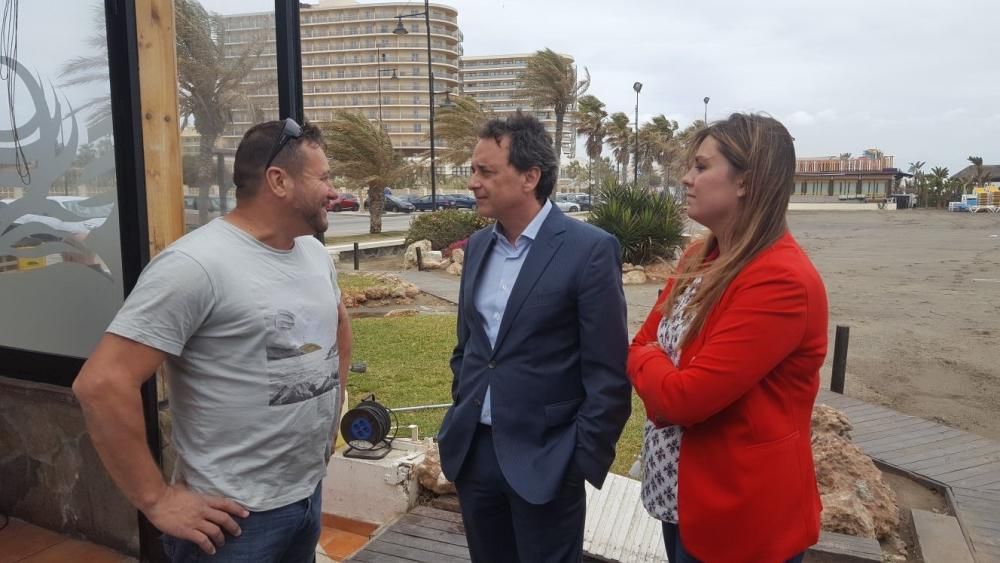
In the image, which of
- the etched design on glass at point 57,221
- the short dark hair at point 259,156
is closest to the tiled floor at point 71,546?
the etched design on glass at point 57,221

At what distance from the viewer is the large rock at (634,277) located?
48.9 feet

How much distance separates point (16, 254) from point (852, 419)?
594cm

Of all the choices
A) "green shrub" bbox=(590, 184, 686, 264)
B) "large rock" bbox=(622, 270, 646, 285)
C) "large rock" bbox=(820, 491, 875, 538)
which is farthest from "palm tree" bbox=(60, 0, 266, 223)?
"green shrub" bbox=(590, 184, 686, 264)

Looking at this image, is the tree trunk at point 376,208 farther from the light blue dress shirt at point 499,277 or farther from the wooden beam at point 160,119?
the light blue dress shirt at point 499,277

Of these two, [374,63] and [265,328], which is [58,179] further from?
[374,63]

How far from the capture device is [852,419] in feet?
19.2

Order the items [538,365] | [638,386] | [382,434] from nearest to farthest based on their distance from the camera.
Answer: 1. [638,386]
2. [538,365]
3. [382,434]

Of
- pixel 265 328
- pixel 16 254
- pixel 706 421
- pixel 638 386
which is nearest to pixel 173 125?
pixel 16 254

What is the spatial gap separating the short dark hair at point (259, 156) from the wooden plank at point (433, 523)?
7.26 feet

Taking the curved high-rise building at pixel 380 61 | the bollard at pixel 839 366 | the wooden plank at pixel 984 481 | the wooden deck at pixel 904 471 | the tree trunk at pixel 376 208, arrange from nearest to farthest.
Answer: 1. the wooden deck at pixel 904 471
2. the wooden plank at pixel 984 481
3. the bollard at pixel 839 366
4. the tree trunk at pixel 376 208
5. the curved high-rise building at pixel 380 61

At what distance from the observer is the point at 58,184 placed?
310 centimetres

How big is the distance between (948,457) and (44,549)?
5.64m

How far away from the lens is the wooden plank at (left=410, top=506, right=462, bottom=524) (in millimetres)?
3562

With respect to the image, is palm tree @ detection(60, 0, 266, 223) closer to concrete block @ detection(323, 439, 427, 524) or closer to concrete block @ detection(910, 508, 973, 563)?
concrete block @ detection(323, 439, 427, 524)
